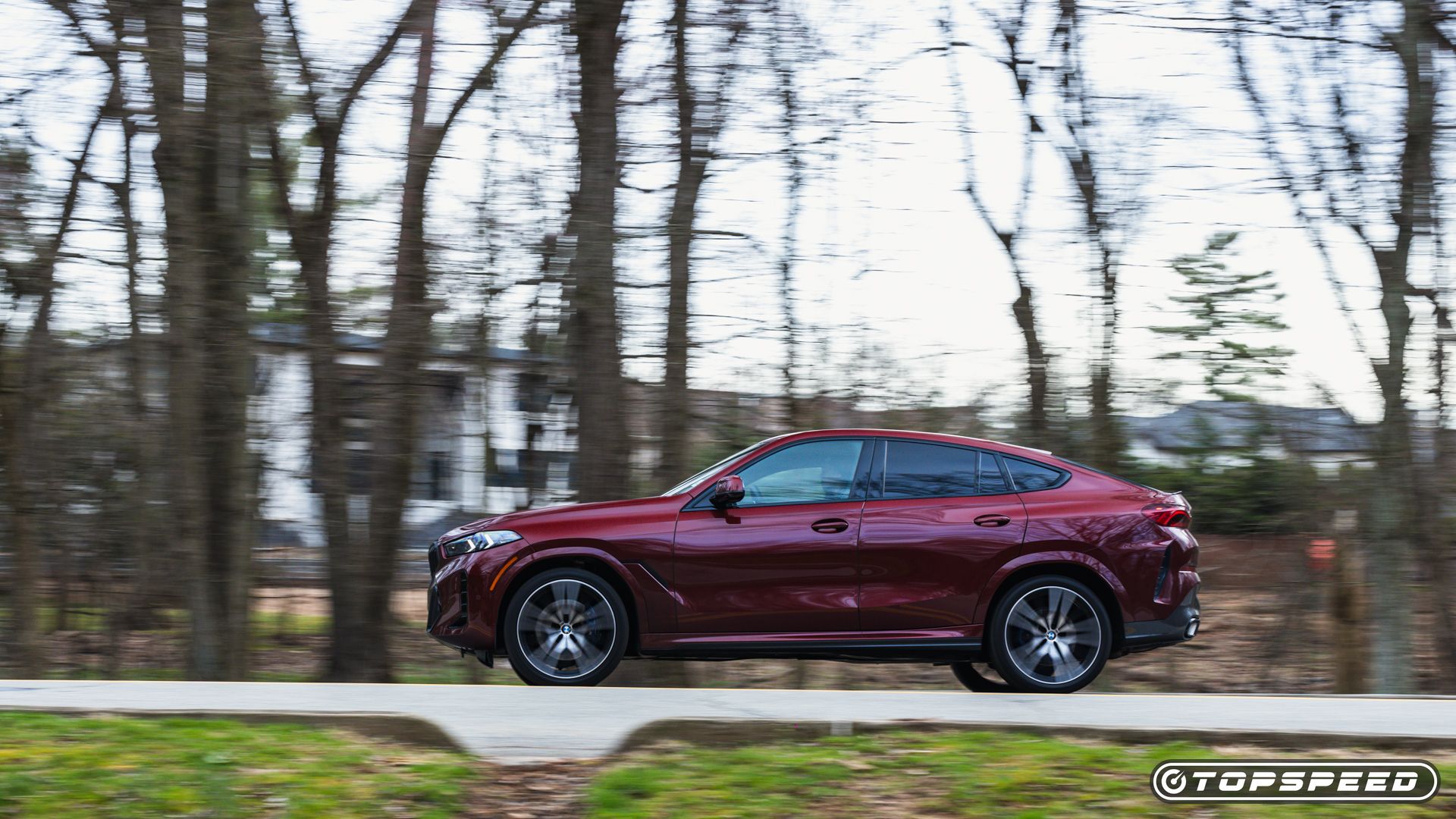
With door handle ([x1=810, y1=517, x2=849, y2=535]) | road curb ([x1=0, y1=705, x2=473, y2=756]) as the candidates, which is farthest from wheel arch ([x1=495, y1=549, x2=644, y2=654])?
road curb ([x1=0, y1=705, x2=473, y2=756])

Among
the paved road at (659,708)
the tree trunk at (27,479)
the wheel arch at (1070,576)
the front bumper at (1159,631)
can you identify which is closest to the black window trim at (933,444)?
the wheel arch at (1070,576)

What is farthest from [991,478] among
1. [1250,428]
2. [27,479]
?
[27,479]

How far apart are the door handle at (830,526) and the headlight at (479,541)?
6.16 ft

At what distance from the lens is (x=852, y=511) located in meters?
8.03

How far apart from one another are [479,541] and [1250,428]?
10.1 m

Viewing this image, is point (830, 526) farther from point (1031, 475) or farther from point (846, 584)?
point (1031, 475)

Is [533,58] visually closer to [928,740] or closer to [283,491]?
[283,491]

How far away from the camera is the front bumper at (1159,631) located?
306 inches

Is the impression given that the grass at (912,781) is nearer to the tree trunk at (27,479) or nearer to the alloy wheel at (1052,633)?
the alloy wheel at (1052,633)

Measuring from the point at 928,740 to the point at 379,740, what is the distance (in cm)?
248

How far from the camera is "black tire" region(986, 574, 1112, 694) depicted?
308 inches

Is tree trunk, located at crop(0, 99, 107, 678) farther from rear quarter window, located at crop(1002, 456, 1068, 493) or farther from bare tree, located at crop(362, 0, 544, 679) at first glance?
rear quarter window, located at crop(1002, 456, 1068, 493)

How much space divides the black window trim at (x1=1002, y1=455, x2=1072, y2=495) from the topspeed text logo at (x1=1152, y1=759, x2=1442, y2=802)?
3019 mm

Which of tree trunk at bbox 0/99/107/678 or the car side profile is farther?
tree trunk at bbox 0/99/107/678
